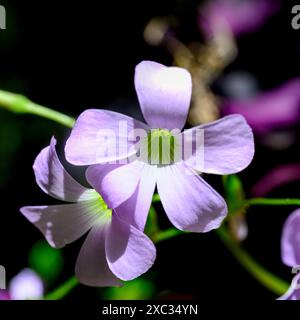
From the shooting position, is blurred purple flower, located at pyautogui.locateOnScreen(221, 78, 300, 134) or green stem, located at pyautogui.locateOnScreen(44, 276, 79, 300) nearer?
green stem, located at pyautogui.locateOnScreen(44, 276, 79, 300)

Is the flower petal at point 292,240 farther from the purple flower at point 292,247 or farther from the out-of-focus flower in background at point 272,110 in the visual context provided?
the out-of-focus flower in background at point 272,110

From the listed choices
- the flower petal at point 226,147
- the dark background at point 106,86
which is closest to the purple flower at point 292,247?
the flower petal at point 226,147

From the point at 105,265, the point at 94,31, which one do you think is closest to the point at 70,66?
the point at 94,31

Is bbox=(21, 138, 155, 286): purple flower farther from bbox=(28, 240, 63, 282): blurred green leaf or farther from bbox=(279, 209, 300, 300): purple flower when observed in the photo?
bbox=(28, 240, 63, 282): blurred green leaf

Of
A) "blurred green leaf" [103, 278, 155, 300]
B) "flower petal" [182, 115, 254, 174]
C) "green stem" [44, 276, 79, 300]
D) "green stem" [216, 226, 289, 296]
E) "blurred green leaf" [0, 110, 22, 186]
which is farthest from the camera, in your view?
"blurred green leaf" [0, 110, 22, 186]

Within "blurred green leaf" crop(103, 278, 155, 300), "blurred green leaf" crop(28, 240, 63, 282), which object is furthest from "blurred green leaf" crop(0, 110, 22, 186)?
"blurred green leaf" crop(103, 278, 155, 300)

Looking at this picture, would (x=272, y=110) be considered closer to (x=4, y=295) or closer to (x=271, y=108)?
(x=271, y=108)

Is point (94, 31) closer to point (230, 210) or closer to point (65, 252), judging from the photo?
point (65, 252)
